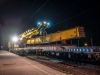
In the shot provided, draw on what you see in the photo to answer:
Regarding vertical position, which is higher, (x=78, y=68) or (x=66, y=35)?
(x=66, y=35)

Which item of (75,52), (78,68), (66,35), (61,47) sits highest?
(66,35)

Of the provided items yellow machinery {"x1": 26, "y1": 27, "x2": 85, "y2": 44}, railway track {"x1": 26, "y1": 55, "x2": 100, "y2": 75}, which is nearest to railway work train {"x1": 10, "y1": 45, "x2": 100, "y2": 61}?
railway track {"x1": 26, "y1": 55, "x2": 100, "y2": 75}

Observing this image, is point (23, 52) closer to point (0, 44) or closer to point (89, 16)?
point (89, 16)

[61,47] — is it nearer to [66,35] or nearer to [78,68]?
[66,35]

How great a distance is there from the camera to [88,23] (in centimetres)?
5438

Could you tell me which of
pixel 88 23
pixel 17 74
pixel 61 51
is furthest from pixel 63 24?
pixel 17 74

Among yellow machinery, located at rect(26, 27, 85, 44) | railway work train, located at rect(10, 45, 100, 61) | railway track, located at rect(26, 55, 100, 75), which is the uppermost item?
yellow machinery, located at rect(26, 27, 85, 44)

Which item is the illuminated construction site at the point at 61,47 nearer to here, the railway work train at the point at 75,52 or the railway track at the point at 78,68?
the railway work train at the point at 75,52

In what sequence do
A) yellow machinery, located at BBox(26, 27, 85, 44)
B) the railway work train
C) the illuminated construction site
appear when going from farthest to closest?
yellow machinery, located at BBox(26, 27, 85, 44) < the illuminated construction site < the railway work train

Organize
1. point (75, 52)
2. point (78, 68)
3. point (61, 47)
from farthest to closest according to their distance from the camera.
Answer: point (61, 47) → point (75, 52) → point (78, 68)

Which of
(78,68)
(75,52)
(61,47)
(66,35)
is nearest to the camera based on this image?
(78,68)

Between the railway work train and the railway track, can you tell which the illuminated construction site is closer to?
the railway work train

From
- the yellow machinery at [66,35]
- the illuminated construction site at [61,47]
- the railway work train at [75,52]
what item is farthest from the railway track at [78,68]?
the yellow machinery at [66,35]

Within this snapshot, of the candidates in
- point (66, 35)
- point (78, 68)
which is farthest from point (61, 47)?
point (78, 68)
